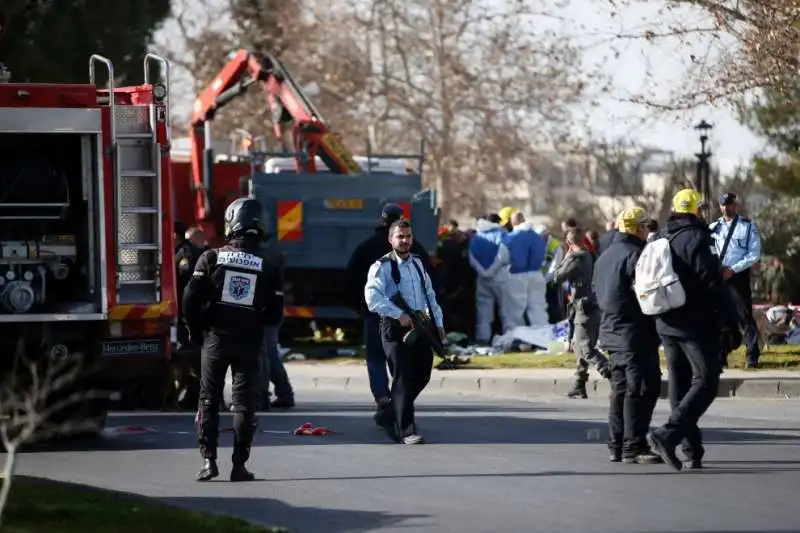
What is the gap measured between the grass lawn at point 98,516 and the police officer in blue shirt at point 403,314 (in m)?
3.71

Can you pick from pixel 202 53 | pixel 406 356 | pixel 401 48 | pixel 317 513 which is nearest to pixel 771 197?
pixel 401 48

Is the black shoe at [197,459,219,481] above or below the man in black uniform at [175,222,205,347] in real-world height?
below

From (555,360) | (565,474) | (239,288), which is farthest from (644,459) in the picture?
(555,360)

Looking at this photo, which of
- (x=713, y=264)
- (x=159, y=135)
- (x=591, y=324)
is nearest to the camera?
(x=713, y=264)

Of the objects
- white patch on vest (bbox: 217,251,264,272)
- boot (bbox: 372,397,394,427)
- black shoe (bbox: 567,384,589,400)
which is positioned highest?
white patch on vest (bbox: 217,251,264,272)

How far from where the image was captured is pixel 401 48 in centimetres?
4722

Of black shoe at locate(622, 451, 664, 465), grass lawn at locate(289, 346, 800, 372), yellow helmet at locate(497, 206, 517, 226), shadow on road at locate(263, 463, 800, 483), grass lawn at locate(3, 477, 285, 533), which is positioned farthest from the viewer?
yellow helmet at locate(497, 206, 517, 226)

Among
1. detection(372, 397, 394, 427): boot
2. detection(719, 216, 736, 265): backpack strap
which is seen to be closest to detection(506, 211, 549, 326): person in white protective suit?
detection(719, 216, 736, 265): backpack strap

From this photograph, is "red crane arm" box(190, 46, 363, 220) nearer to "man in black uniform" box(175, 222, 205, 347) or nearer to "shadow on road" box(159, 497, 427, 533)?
"man in black uniform" box(175, 222, 205, 347)

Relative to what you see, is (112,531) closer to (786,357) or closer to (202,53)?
(786,357)

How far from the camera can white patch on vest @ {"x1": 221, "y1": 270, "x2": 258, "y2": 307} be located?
11781 mm

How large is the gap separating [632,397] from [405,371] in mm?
2236

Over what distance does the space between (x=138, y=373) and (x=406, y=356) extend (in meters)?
2.05

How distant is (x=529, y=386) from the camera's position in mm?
19453
